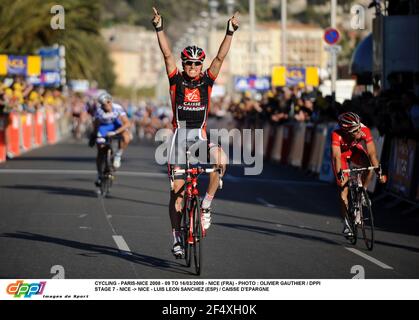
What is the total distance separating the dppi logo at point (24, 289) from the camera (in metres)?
11.0

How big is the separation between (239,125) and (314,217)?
95.6 feet

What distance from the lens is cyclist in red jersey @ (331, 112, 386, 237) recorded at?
15.4 m

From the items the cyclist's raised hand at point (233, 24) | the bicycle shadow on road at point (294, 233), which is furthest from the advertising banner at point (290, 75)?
the cyclist's raised hand at point (233, 24)

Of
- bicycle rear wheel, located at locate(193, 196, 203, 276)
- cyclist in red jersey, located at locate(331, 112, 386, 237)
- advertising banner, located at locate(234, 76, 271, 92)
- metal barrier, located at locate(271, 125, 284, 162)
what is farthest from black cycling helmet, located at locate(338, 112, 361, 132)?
advertising banner, located at locate(234, 76, 271, 92)

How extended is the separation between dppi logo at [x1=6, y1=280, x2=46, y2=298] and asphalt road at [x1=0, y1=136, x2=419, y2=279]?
81cm

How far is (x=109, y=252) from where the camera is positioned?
14.3 metres

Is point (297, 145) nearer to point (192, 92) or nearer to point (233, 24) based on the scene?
point (233, 24)

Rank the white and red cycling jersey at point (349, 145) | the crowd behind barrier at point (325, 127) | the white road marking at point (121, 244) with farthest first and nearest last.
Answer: the crowd behind barrier at point (325, 127), the white and red cycling jersey at point (349, 145), the white road marking at point (121, 244)

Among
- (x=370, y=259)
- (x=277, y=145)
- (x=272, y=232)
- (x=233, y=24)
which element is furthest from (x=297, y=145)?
(x=233, y=24)

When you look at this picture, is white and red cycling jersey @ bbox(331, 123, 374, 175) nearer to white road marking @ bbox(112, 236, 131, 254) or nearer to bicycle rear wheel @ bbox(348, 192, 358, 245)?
bicycle rear wheel @ bbox(348, 192, 358, 245)

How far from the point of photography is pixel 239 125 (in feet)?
160

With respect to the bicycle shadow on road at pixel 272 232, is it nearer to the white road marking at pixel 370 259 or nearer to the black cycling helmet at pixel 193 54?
the white road marking at pixel 370 259
